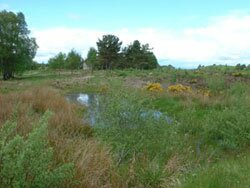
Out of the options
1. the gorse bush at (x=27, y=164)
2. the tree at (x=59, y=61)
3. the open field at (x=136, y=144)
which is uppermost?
the gorse bush at (x=27, y=164)

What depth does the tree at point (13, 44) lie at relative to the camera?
54.7 metres

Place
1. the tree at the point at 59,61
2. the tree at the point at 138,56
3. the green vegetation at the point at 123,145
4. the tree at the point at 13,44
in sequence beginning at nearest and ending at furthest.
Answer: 1. the green vegetation at the point at 123,145
2. the tree at the point at 13,44
3. the tree at the point at 138,56
4. the tree at the point at 59,61

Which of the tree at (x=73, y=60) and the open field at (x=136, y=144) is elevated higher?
the open field at (x=136, y=144)

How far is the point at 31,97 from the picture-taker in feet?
50.3

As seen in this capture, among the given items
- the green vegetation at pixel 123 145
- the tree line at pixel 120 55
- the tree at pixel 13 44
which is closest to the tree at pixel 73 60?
the tree line at pixel 120 55

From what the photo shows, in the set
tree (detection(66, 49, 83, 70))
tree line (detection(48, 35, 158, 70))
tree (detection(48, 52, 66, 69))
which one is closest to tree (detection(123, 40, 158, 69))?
tree line (detection(48, 35, 158, 70))

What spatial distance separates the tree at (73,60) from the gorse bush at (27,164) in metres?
72.0

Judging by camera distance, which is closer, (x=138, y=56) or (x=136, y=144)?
(x=136, y=144)

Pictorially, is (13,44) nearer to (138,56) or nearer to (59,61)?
(138,56)

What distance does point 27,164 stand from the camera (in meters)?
4.75

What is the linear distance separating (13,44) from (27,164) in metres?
→ 52.7

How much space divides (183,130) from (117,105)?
13.7 feet

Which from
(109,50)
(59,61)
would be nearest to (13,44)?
(109,50)

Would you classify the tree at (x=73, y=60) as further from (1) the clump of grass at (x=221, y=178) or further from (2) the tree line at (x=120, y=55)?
(1) the clump of grass at (x=221, y=178)
